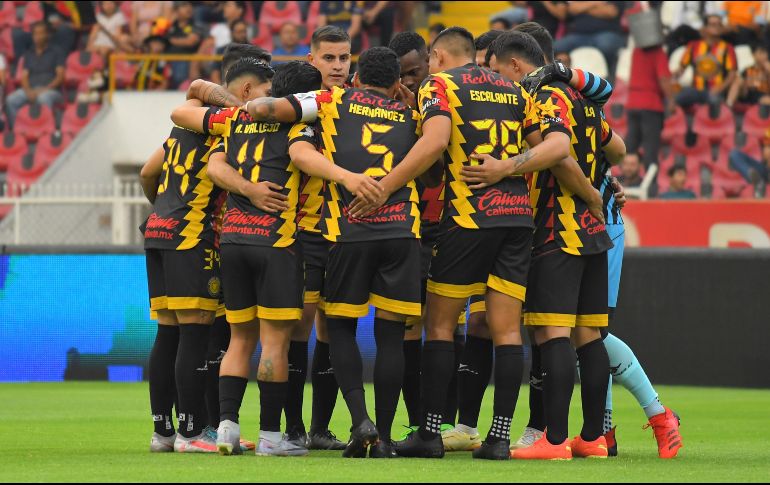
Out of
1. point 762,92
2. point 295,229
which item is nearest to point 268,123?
point 295,229

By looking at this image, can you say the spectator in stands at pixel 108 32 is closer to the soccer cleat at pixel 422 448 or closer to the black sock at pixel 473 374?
the black sock at pixel 473 374

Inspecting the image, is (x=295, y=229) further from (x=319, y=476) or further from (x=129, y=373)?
(x=129, y=373)

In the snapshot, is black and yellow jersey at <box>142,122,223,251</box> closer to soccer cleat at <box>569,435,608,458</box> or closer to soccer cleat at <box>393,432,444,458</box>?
soccer cleat at <box>393,432,444,458</box>

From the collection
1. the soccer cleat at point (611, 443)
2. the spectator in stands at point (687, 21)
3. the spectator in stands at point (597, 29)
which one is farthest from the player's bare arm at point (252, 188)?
the spectator in stands at point (687, 21)

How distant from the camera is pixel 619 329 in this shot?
1258 cm

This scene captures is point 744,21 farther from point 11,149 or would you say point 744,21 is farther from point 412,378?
point 412,378

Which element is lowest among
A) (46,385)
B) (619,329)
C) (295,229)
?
(46,385)

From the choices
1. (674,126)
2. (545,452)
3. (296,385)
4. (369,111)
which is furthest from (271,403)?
(674,126)

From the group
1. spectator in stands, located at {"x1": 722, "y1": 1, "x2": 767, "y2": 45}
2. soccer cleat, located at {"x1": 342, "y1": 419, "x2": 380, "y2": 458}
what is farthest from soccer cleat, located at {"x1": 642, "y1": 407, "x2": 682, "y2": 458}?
spectator in stands, located at {"x1": 722, "y1": 1, "x2": 767, "y2": 45}

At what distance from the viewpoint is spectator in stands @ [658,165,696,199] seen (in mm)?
15565

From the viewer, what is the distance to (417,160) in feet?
21.4

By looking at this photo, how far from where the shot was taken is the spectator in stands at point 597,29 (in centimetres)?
1792

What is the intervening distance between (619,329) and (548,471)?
6721 millimetres

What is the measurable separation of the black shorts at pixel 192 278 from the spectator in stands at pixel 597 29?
451 inches
